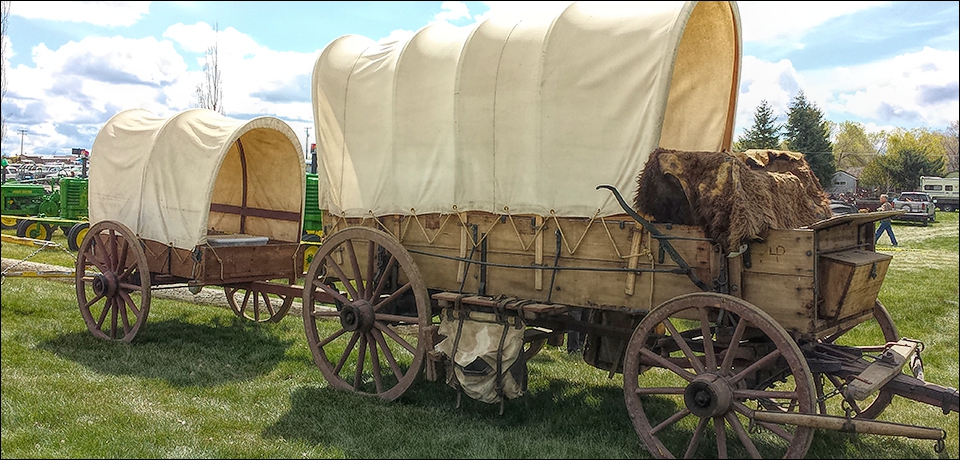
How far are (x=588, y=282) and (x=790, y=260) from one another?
4.33ft

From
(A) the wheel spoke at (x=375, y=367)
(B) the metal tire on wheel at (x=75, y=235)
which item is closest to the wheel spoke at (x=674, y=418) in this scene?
(A) the wheel spoke at (x=375, y=367)

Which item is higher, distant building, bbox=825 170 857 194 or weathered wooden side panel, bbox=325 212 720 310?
distant building, bbox=825 170 857 194

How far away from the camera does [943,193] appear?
10.5 metres

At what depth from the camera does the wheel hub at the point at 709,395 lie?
4289 mm

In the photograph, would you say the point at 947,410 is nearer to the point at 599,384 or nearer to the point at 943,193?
the point at 599,384

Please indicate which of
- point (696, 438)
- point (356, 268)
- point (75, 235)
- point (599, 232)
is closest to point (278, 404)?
point (356, 268)

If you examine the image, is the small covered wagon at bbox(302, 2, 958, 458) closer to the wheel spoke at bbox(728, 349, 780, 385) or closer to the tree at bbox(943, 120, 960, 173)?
the wheel spoke at bbox(728, 349, 780, 385)

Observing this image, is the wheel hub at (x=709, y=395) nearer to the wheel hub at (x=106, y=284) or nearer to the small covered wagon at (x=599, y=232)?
the small covered wagon at (x=599, y=232)

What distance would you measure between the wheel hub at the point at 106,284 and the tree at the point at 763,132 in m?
6.97

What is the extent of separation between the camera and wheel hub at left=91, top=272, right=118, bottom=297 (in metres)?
7.95

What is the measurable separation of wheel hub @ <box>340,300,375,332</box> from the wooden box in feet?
11.1

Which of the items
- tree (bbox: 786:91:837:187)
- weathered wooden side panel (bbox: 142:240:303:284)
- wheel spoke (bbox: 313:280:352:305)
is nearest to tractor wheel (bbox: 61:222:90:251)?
weathered wooden side panel (bbox: 142:240:303:284)

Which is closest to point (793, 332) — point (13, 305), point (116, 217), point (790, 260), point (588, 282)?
point (790, 260)

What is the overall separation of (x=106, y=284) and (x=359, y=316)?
11.7 feet
